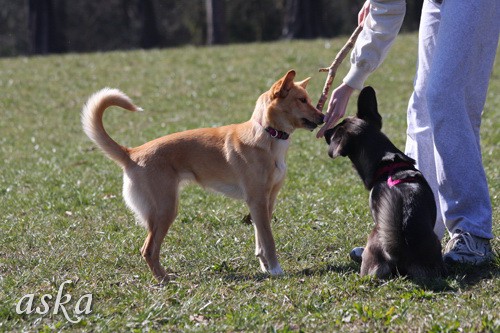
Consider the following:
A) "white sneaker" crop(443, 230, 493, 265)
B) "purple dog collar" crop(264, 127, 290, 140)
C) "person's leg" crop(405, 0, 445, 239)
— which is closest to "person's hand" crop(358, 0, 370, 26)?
"person's leg" crop(405, 0, 445, 239)

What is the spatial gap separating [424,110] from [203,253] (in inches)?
73.2

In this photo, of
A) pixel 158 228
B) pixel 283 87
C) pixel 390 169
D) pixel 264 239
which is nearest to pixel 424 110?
pixel 390 169

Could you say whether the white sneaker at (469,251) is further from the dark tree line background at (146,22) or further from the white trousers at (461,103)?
the dark tree line background at (146,22)

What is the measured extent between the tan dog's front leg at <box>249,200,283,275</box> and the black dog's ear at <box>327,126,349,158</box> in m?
0.74

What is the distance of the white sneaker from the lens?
4.78 meters

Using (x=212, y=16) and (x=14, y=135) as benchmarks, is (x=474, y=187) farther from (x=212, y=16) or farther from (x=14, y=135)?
(x=212, y=16)

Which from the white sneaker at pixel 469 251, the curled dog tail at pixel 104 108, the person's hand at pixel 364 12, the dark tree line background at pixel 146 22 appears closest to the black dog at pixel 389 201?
the white sneaker at pixel 469 251

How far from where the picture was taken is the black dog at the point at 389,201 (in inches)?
174

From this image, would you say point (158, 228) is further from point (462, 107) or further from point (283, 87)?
point (462, 107)

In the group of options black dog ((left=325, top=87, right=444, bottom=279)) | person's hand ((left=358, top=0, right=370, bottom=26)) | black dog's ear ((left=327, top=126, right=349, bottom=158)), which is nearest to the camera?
black dog ((left=325, top=87, right=444, bottom=279))

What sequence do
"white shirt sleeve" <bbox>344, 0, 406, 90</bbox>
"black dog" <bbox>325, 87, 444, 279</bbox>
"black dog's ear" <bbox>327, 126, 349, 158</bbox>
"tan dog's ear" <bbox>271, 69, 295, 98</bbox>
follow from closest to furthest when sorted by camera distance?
"black dog" <bbox>325, 87, 444, 279</bbox>
"black dog's ear" <bbox>327, 126, 349, 158</bbox>
"white shirt sleeve" <bbox>344, 0, 406, 90</bbox>
"tan dog's ear" <bbox>271, 69, 295, 98</bbox>

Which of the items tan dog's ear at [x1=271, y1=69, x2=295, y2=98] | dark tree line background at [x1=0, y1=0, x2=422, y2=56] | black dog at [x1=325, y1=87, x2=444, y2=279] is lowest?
dark tree line background at [x1=0, y1=0, x2=422, y2=56]

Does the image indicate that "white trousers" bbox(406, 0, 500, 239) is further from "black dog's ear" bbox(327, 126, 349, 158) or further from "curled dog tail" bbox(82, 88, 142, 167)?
"curled dog tail" bbox(82, 88, 142, 167)

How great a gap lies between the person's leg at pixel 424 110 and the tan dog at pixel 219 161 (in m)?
0.68
